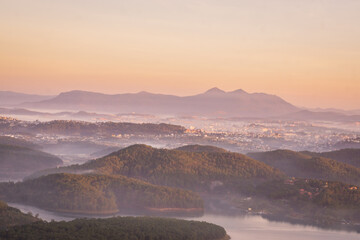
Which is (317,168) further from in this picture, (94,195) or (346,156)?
(94,195)

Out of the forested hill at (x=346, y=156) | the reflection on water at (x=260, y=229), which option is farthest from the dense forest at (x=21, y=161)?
the forested hill at (x=346, y=156)

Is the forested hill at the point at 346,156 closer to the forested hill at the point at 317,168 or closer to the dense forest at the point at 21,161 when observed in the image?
the forested hill at the point at 317,168

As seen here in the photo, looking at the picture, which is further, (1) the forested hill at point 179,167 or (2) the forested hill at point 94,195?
(1) the forested hill at point 179,167

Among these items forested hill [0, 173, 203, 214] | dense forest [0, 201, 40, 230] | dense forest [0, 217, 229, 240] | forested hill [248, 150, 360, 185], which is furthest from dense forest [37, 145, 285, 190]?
dense forest [0, 201, 40, 230]

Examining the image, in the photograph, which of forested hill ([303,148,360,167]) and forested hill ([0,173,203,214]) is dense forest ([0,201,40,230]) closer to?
forested hill ([0,173,203,214])

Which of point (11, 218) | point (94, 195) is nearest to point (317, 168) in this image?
point (94, 195)

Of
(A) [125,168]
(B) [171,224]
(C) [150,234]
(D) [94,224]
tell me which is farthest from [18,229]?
(A) [125,168]
